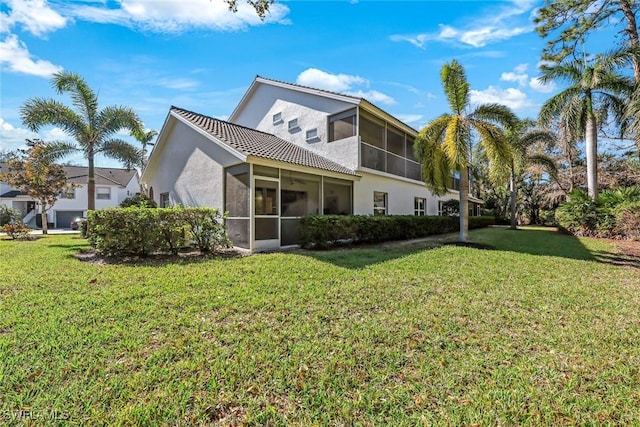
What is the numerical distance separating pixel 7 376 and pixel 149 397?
1.60 m

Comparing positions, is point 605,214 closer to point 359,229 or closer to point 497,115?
point 497,115

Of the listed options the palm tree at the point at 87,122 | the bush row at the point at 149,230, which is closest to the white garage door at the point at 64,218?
the palm tree at the point at 87,122

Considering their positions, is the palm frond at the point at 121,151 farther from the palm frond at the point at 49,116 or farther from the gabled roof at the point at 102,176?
the gabled roof at the point at 102,176

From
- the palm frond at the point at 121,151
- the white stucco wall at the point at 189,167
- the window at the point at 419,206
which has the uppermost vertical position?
the palm frond at the point at 121,151

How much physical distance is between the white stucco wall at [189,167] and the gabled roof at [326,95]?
21.1ft

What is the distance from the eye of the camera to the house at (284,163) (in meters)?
10.6

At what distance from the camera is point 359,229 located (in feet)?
39.4

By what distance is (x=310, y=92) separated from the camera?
15.3 meters

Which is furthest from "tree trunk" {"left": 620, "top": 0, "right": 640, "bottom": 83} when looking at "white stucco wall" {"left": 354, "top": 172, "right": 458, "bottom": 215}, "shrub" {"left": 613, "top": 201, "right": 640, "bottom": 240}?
"white stucco wall" {"left": 354, "top": 172, "right": 458, "bottom": 215}

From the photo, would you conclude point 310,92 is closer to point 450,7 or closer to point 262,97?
point 262,97

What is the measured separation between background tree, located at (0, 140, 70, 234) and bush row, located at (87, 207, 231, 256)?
37.3ft

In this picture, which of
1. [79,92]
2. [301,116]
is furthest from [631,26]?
[79,92]

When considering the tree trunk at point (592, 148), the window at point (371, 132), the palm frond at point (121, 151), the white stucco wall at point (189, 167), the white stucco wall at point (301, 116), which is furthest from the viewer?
the tree trunk at point (592, 148)

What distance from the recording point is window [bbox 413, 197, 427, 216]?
2020 centimetres
